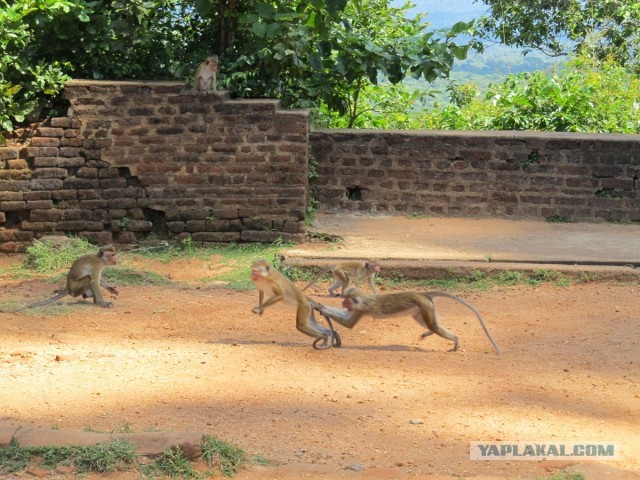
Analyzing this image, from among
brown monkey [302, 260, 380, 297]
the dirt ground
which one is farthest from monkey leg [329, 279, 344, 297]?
the dirt ground

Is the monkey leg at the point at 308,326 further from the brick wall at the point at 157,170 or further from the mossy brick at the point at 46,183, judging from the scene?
the mossy brick at the point at 46,183

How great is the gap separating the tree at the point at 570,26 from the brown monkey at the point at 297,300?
12.7 m

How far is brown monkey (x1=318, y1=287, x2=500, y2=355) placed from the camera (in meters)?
7.06

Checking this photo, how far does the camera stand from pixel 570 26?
65.6ft

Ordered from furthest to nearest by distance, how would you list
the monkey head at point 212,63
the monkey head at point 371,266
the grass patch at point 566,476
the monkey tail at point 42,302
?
the monkey head at point 212,63
the monkey head at point 371,266
the monkey tail at point 42,302
the grass patch at point 566,476

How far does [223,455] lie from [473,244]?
6.26 metres

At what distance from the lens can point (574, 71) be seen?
53.2ft

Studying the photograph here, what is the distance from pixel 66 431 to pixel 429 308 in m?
3.12

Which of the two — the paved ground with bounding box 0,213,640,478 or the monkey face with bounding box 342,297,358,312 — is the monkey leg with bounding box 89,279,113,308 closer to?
the paved ground with bounding box 0,213,640,478

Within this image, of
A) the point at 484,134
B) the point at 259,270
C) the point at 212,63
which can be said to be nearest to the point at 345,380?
the point at 259,270

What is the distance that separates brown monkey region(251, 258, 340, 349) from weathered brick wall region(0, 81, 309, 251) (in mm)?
3578

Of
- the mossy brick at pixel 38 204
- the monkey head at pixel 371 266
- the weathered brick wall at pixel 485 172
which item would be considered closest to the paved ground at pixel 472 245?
the weathered brick wall at pixel 485 172

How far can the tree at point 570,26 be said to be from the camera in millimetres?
19302

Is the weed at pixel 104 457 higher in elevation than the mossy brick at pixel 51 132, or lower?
lower
